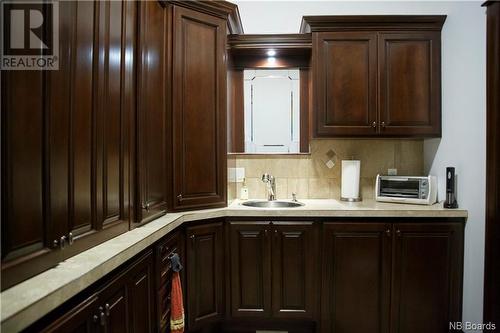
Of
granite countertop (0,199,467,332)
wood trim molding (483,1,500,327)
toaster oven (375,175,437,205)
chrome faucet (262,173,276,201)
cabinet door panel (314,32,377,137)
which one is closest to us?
granite countertop (0,199,467,332)

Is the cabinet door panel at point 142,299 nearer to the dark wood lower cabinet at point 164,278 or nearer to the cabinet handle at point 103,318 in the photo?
the dark wood lower cabinet at point 164,278

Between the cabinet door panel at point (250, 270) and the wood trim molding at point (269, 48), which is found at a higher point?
the wood trim molding at point (269, 48)

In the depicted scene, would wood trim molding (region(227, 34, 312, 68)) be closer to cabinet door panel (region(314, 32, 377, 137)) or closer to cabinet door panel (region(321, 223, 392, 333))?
cabinet door panel (region(314, 32, 377, 137))

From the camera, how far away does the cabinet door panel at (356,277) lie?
2264 mm

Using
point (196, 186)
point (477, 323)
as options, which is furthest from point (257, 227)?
point (477, 323)

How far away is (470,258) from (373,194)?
2.99 feet

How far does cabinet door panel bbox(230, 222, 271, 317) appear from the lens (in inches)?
91.0

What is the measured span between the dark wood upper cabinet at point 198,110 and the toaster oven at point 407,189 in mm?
1318

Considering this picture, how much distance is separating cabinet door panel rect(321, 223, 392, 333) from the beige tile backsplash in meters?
0.68

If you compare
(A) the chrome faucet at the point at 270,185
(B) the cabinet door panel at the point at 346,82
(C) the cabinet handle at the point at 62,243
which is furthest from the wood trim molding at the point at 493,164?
(C) the cabinet handle at the point at 62,243

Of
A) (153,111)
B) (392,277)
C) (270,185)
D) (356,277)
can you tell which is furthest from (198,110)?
(392,277)

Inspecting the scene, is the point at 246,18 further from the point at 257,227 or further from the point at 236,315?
the point at 236,315

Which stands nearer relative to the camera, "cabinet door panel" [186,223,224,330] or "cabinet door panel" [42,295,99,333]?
"cabinet door panel" [42,295,99,333]

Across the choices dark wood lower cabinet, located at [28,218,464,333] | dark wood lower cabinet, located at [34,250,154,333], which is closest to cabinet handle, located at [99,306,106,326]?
dark wood lower cabinet, located at [34,250,154,333]
